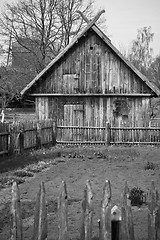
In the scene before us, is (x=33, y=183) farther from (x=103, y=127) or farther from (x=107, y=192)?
(x=103, y=127)

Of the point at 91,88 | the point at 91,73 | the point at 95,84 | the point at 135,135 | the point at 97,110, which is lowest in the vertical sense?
the point at 135,135

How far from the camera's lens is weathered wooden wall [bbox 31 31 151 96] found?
2058cm

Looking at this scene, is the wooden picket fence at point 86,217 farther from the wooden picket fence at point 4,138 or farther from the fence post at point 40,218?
the wooden picket fence at point 4,138

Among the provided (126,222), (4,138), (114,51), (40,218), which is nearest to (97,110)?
(114,51)

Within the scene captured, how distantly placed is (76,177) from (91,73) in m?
11.5

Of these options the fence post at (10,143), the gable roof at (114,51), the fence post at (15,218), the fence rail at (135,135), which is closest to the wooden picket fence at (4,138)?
the fence post at (10,143)

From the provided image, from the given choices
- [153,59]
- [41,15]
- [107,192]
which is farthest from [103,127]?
[153,59]

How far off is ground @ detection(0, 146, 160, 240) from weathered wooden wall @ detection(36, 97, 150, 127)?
98.7 inches

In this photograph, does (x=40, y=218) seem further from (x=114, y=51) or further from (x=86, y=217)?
(x=114, y=51)

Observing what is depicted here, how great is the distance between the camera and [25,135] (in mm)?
16500

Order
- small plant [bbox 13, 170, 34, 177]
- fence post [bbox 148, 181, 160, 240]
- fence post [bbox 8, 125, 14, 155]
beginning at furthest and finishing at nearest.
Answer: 1. fence post [bbox 8, 125, 14, 155]
2. small plant [bbox 13, 170, 34, 177]
3. fence post [bbox 148, 181, 160, 240]

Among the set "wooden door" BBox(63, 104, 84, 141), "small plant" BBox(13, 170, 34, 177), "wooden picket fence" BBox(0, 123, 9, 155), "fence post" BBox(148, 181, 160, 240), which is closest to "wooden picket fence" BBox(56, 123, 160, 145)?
"wooden door" BBox(63, 104, 84, 141)

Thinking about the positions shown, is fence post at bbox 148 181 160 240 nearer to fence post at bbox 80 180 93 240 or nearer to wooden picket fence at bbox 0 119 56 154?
fence post at bbox 80 180 93 240

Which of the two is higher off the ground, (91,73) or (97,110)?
(91,73)
